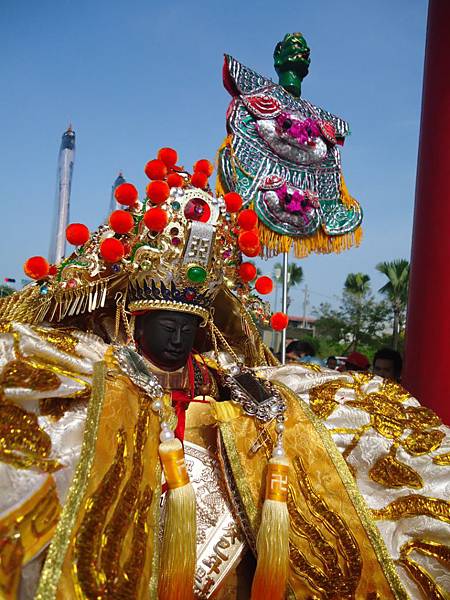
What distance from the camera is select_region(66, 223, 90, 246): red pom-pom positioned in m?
2.92

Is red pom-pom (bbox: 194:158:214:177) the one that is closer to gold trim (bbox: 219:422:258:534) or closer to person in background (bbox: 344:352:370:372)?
gold trim (bbox: 219:422:258:534)

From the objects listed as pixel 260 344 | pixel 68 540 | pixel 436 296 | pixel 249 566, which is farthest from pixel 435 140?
pixel 68 540

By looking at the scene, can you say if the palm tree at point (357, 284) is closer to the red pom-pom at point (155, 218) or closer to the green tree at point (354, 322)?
the green tree at point (354, 322)

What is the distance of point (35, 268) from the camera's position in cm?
295

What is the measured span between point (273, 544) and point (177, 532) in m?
0.39

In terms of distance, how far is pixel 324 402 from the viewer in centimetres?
321

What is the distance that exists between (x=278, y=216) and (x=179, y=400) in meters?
1.82

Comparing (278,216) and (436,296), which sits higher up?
(278,216)

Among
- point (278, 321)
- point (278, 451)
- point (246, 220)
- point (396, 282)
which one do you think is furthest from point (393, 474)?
point (396, 282)

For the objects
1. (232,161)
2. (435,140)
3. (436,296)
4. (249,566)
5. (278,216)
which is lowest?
(249,566)

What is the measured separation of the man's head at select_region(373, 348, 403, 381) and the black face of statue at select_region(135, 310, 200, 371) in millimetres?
2886

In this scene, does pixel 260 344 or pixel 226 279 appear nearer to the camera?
pixel 226 279

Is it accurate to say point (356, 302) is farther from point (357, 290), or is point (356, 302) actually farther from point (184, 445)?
point (184, 445)

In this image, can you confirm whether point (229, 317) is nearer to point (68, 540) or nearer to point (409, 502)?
point (409, 502)
